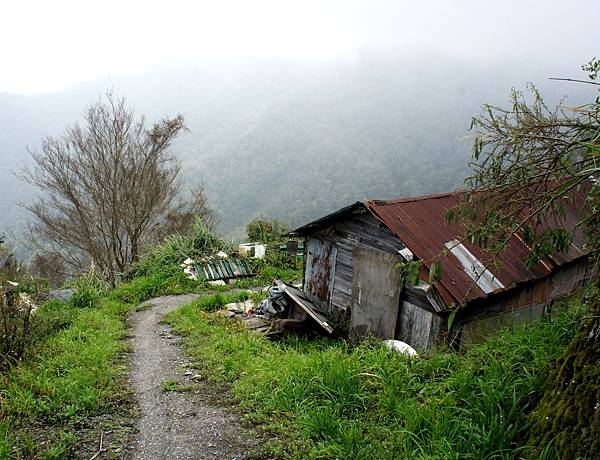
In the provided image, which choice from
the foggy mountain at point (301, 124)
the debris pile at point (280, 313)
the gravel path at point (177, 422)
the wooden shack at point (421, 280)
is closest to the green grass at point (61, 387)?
the gravel path at point (177, 422)

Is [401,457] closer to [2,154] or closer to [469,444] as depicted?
[469,444]

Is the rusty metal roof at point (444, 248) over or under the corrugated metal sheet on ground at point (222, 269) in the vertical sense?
over

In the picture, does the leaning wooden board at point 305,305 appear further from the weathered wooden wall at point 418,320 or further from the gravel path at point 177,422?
the gravel path at point 177,422

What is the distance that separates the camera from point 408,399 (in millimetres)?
3807

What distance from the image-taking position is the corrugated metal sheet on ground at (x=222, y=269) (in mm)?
15586

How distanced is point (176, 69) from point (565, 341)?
154m

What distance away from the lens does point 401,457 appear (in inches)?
125

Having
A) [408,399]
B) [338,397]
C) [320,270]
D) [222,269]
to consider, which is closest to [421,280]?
[320,270]

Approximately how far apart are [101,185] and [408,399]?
18691mm

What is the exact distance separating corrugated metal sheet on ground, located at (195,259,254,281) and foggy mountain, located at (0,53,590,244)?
Result: 55.2 feet

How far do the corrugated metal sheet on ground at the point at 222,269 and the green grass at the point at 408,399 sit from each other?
10373mm

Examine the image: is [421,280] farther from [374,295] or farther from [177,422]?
[177,422]

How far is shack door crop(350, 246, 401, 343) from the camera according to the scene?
316 inches

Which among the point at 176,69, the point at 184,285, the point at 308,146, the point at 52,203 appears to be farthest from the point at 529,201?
the point at 176,69
